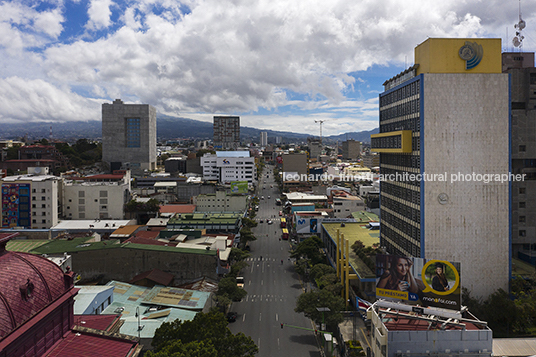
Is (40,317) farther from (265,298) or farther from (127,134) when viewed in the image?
(127,134)

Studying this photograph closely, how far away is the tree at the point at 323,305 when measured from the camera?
132 ft

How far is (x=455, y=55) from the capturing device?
40.8m

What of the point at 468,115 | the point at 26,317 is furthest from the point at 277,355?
the point at 468,115

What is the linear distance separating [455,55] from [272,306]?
123 ft

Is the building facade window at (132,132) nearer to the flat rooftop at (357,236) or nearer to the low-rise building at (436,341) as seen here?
the flat rooftop at (357,236)

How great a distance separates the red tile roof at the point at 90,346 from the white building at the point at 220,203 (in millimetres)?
80396

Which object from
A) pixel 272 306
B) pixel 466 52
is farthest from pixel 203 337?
pixel 466 52

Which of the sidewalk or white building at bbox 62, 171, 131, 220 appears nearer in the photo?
the sidewalk

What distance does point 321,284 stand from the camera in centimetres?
4897

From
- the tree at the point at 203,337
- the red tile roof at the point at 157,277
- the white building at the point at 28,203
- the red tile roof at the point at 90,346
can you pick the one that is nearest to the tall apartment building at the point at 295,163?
the white building at the point at 28,203

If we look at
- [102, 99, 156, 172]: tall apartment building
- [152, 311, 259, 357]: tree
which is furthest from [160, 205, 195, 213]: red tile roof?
[102, 99, 156, 172]: tall apartment building

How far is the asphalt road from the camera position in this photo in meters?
38.8

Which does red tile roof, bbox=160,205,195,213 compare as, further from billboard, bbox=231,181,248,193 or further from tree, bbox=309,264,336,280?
tree, bbox=309,264,336,280

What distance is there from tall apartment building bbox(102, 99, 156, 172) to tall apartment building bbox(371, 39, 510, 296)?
140976 mm
